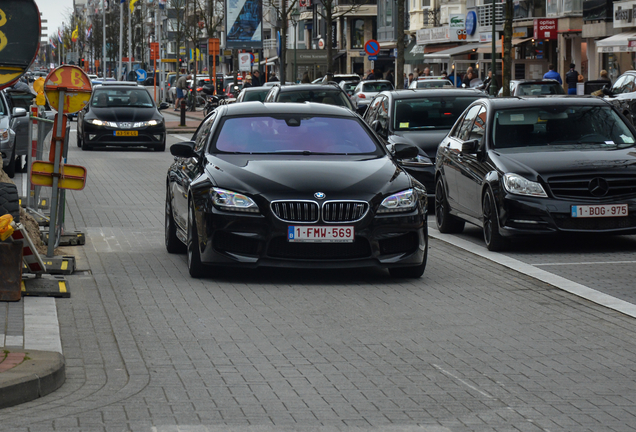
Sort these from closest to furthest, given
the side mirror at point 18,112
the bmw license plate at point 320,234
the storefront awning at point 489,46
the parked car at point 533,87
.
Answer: the bmw license plate at point 320,234 → the side mirror at point 18,112 → the parked car at point 533,87 → the storefront awning at point 489,46

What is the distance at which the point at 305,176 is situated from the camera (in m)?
10.0

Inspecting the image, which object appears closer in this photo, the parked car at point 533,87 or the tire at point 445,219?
the tire at point 445,219

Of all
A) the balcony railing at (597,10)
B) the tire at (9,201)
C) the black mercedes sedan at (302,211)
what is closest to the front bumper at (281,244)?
the black mercedes sedan at (302,211)

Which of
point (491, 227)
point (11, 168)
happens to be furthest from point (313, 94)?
point (491, 227)

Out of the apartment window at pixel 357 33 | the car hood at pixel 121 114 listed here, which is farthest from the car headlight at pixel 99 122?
the apartment window at pixel 357 33

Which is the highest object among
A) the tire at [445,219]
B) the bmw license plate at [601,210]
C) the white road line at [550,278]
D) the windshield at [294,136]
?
the windshield at [294,136]

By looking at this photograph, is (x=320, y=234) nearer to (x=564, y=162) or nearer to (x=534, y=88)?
(x=564, y=162)

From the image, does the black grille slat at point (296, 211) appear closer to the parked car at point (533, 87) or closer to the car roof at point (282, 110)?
the car roof at point (282, 110)

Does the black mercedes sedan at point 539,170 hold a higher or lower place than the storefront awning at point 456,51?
lower

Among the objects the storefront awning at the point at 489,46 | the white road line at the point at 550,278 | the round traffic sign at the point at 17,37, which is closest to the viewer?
the round traffic sign at the point at 17,37

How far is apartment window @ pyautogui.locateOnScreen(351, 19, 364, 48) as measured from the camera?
91812mm

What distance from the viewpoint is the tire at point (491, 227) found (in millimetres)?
12219

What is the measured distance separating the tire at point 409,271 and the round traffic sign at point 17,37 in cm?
400

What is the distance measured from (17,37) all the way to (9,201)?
3250mm
